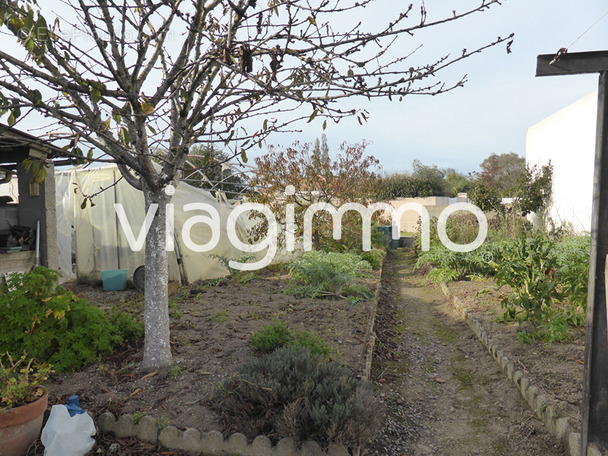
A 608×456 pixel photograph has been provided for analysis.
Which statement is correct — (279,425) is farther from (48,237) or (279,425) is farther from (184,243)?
(184,243)

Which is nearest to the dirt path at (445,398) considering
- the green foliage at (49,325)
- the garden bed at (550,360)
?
the garden bed at (550,360)

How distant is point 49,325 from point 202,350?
1442mm

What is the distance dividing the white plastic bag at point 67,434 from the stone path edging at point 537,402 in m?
3.44

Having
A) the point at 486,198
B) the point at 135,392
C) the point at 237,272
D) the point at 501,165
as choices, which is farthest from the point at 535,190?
the point at 501,165

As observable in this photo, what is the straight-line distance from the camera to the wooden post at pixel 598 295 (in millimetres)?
2777

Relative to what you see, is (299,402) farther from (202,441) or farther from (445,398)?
(445,398)

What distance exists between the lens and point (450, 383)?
461 cm

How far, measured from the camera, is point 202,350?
4.38 meters

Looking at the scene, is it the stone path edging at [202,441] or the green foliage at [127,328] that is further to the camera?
the green foliage at [127,328]

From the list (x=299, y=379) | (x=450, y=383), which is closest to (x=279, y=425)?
(x=299, y=379)

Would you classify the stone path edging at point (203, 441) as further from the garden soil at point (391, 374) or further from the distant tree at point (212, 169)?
Answer: the distant tree at point (212, 169)

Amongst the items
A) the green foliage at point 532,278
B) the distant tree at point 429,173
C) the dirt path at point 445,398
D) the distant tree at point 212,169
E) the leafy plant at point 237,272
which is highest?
the distant tree at point 429,173

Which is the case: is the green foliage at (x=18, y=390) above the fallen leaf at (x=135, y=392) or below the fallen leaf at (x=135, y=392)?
above

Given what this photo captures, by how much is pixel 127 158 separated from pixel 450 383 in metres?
4.02
